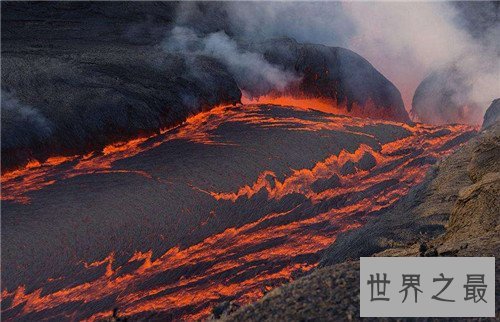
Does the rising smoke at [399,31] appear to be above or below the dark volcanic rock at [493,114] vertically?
above

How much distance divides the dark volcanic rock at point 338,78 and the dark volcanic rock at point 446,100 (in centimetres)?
92

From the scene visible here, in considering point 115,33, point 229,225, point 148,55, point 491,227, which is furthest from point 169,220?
point 115,33

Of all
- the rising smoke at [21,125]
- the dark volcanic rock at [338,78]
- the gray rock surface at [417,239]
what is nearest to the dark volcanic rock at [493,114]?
the gray rock surface at [417,239]

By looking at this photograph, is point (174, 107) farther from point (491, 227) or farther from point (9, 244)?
point (491, 227)

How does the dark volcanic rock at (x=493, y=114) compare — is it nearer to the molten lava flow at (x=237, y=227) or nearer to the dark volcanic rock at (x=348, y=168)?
the molten lava flow at (x=237, y=227)

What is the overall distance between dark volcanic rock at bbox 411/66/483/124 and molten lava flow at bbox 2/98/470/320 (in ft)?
20.5

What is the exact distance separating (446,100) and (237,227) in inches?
567

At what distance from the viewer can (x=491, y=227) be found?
21.8ft

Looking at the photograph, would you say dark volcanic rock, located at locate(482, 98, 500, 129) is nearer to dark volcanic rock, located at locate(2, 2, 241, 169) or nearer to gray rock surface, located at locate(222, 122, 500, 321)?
gray rock surface, located at locate(222, 122, 500, 321)

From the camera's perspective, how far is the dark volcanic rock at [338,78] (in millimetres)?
19359

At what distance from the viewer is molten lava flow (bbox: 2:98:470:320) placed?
818 cm

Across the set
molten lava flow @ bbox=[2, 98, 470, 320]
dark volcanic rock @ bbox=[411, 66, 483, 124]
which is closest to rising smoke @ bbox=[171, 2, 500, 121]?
dark volcanic rock @ bbox=[411, 66, 483, 124]

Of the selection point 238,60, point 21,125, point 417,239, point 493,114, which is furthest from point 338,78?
point 417,239

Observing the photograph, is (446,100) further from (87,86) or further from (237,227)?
(237,227)
